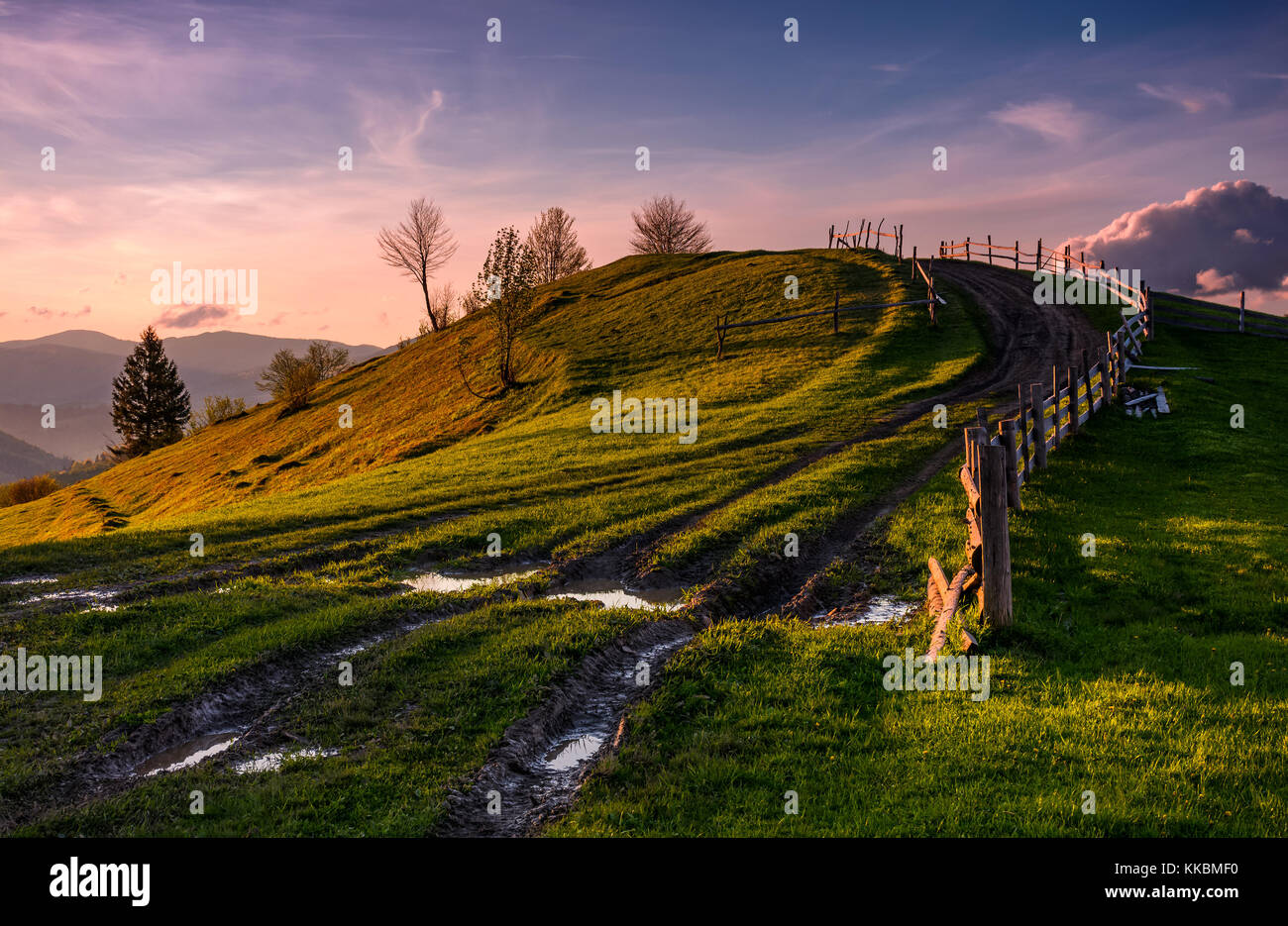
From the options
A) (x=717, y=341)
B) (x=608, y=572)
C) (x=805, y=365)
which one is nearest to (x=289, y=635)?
(x=608, y=572)

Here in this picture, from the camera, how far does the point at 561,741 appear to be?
10109mm

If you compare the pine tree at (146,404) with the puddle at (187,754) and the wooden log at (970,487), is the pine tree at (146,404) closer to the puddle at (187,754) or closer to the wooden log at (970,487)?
the puddle at (187,754)

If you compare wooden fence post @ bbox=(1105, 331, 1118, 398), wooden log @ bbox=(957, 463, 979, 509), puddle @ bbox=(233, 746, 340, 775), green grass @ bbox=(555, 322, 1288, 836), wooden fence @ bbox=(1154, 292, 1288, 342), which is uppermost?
wooden fence @ bbox=(1154, 292, 1288, 342)

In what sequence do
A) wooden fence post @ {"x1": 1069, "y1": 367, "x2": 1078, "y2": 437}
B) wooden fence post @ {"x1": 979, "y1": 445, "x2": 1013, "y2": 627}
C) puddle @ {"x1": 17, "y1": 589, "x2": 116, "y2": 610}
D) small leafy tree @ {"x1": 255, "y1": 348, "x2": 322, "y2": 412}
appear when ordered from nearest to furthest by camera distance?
1. wooden fence post @ {"x1": 979, "y1": 445, "x2": 1013, "y2": 627}
2. puddle @ {"x1": 17, "y1": 589, "x2": 116, "y2": 610}
3. wooden fence post @ {"x1": 1069, "y1": 367, "x2": 1078, "y2": 437}
4. small leafy tree @ {"x1": 255, "y1": 348, "x2": 322, "y2": 412}

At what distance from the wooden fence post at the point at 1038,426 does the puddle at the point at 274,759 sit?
66.4 ft

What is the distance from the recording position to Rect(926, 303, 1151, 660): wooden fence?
38.5 ft

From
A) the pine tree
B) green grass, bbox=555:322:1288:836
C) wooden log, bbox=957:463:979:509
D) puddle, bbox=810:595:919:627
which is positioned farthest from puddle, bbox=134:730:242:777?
the pine tree

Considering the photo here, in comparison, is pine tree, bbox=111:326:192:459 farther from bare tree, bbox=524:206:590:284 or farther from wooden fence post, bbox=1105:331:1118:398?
wooden fence post, bbox=1105:331:1118:398

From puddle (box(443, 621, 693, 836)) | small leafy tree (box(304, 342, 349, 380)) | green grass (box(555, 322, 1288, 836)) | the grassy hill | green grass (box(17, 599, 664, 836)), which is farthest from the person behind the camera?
small leafy tree (box(304, 342, 349, 380))

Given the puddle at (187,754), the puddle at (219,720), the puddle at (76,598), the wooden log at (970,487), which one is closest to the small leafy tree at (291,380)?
the puddle at (76,598)

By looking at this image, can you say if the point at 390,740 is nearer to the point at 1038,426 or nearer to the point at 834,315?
the point at 1038,426

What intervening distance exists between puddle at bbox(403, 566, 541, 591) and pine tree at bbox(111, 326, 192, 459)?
10040 cm

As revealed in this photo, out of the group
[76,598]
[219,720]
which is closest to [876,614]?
[219,720]
